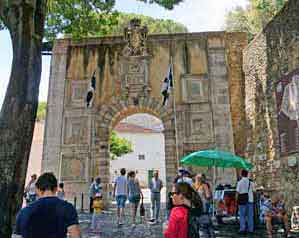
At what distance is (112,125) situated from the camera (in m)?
14.1

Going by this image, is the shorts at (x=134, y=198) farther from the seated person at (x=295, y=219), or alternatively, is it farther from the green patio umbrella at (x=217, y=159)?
the seated person at (x=295, y=219)

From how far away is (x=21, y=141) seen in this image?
18.8ft

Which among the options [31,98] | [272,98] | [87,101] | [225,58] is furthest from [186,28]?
[31,98]

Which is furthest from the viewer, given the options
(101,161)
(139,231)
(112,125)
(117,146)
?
(117,146)

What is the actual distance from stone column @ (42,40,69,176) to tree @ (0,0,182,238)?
25.1 feet

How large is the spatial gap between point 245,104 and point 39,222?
1222 cm

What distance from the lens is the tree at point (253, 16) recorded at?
68.3ft

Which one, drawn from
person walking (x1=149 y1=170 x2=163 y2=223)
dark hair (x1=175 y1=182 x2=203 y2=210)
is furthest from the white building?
dark hair (x1=175 y1=182 x2=203 y2=210)

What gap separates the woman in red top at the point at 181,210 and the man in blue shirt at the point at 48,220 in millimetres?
692

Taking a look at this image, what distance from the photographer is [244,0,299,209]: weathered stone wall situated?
9.39 m

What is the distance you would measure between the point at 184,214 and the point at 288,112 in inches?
291

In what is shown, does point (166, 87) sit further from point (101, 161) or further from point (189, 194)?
point (189, 194)

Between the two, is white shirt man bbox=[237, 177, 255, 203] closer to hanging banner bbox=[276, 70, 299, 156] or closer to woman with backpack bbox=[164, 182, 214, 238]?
hanging banner bbox=[276, 70, 299, 156]

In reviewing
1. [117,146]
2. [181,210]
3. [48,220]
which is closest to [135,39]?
[181,210]
